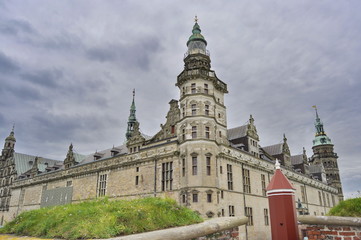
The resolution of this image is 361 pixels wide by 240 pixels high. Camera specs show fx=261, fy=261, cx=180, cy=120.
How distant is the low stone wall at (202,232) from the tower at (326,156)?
262 ft

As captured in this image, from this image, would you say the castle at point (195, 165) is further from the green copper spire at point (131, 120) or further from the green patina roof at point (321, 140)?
the green patina roof at point (321, 140)

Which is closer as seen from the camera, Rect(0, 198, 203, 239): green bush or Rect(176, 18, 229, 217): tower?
Rect(0, 198, 203, 239): green bush

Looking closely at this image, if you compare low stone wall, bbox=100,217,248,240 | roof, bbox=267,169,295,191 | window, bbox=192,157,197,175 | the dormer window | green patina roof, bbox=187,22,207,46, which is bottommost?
low stone wall, bbox=100,217,248,240

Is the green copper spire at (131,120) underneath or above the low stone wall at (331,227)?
above

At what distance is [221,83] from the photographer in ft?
118

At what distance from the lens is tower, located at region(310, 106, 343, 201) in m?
78.0

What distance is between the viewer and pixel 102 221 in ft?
21.4

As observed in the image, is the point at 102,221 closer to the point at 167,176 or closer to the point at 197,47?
the point at 167,176

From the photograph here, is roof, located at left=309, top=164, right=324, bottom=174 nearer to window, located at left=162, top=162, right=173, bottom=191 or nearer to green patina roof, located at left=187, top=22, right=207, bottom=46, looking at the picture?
green patina roof, located at left=187, top=22, right=207, bottom=46

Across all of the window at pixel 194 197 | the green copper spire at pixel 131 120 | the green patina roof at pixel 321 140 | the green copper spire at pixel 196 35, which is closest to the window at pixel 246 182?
the window at pixel 194 197

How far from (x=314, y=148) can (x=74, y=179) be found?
7171 centimetres

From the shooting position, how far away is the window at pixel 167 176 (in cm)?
3020

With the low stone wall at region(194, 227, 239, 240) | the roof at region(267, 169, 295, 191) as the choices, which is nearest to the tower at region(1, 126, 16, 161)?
the low stone wall at region(194, 227, 239, 240)

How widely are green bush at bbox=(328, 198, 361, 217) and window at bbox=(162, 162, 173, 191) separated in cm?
2151
